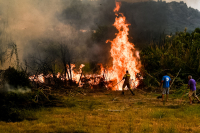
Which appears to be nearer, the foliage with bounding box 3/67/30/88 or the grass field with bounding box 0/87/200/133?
the grass field with bounding box 0/87/200/133

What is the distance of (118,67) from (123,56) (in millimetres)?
1426

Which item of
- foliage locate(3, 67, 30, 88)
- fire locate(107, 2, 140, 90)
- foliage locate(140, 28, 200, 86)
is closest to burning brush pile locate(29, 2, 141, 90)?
fire locate(107, 2, 140, 90)

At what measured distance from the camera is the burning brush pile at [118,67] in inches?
782

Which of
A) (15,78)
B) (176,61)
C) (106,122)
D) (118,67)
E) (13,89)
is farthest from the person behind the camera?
(118,67)

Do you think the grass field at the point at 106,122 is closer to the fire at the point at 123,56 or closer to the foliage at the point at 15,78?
the foliage at the point at 15,78

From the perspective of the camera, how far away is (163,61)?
59.1ft

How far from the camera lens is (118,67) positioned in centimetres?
2153

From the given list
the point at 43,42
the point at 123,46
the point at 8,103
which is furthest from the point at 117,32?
the point at 8,103

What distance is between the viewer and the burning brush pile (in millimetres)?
19859

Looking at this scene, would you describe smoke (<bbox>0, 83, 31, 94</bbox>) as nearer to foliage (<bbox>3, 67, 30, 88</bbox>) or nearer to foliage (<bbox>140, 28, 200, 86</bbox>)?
foliage (<bbox>3, 67, 30, 88</bbox>)

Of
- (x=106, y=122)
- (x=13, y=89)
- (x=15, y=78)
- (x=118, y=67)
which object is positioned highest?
(x=118, y=67)

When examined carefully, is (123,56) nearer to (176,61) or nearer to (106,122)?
(176,61)

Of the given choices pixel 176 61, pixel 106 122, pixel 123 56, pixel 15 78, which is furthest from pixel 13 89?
pixel 123 56

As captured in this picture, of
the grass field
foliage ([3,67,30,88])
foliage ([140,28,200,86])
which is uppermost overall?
foliage ([140,28,200,86])
